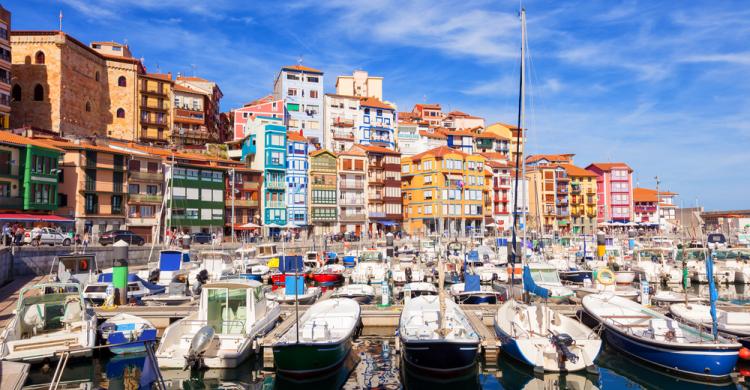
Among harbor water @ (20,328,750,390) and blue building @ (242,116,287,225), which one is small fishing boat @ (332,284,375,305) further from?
blue building @ (242,116,287,225)

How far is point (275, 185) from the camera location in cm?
9006

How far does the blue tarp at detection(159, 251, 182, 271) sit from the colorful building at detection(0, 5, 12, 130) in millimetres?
42413

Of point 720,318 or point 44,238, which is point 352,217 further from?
point 720,318

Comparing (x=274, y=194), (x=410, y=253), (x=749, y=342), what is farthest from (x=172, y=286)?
(x=274, y=194)

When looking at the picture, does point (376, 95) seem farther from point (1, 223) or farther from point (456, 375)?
point (456, 375)

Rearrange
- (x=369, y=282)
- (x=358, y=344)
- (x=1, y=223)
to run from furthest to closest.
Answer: (x=1, y=223), (x=369, y=282), (x=358, y=344)

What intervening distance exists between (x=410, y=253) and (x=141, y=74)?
2541 inches

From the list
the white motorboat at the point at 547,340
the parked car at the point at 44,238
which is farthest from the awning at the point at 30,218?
the white motorboat at the point at 547,340

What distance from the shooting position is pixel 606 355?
24453 millimetres

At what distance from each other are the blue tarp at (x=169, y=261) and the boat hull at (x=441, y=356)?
3190cm

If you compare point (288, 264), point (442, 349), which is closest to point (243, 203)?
point (288, 264)

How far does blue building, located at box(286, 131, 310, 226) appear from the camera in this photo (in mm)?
91625

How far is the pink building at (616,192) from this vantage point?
139375mm

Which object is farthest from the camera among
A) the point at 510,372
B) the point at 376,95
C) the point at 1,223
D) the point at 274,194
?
the point at 376,95
